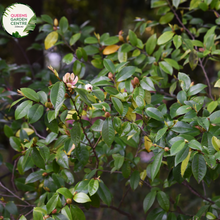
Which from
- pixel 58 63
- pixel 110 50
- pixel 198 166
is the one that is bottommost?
pixel 58 63

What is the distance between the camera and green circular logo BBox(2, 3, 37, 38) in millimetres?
1215

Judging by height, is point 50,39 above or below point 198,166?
above

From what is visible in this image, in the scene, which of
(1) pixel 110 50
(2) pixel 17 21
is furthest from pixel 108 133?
(2) pixel 17 21

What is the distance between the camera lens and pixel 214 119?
0.70m

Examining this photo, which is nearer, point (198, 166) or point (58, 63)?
point (198, 166)

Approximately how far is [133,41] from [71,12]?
3218 mm

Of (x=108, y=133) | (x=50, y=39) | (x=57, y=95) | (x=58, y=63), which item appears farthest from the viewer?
(x=58, y=63)

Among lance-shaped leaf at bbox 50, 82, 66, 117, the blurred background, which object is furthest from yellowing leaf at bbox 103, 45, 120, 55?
lance-shaped leaf at bbox 50, 82, 66, 117

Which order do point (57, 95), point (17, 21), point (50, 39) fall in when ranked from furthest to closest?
point (17, 21) < point (50, 39) < point (57, 95)

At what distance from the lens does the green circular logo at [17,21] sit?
1.21 m

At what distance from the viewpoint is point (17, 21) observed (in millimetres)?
1215

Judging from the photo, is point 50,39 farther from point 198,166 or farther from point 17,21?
point 198,166

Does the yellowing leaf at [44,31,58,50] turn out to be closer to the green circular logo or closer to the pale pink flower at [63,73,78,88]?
the green circular logo

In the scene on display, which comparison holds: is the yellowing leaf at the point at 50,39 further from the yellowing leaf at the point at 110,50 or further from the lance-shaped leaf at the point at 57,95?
the lance-shaped leaf at the point at 57,95
